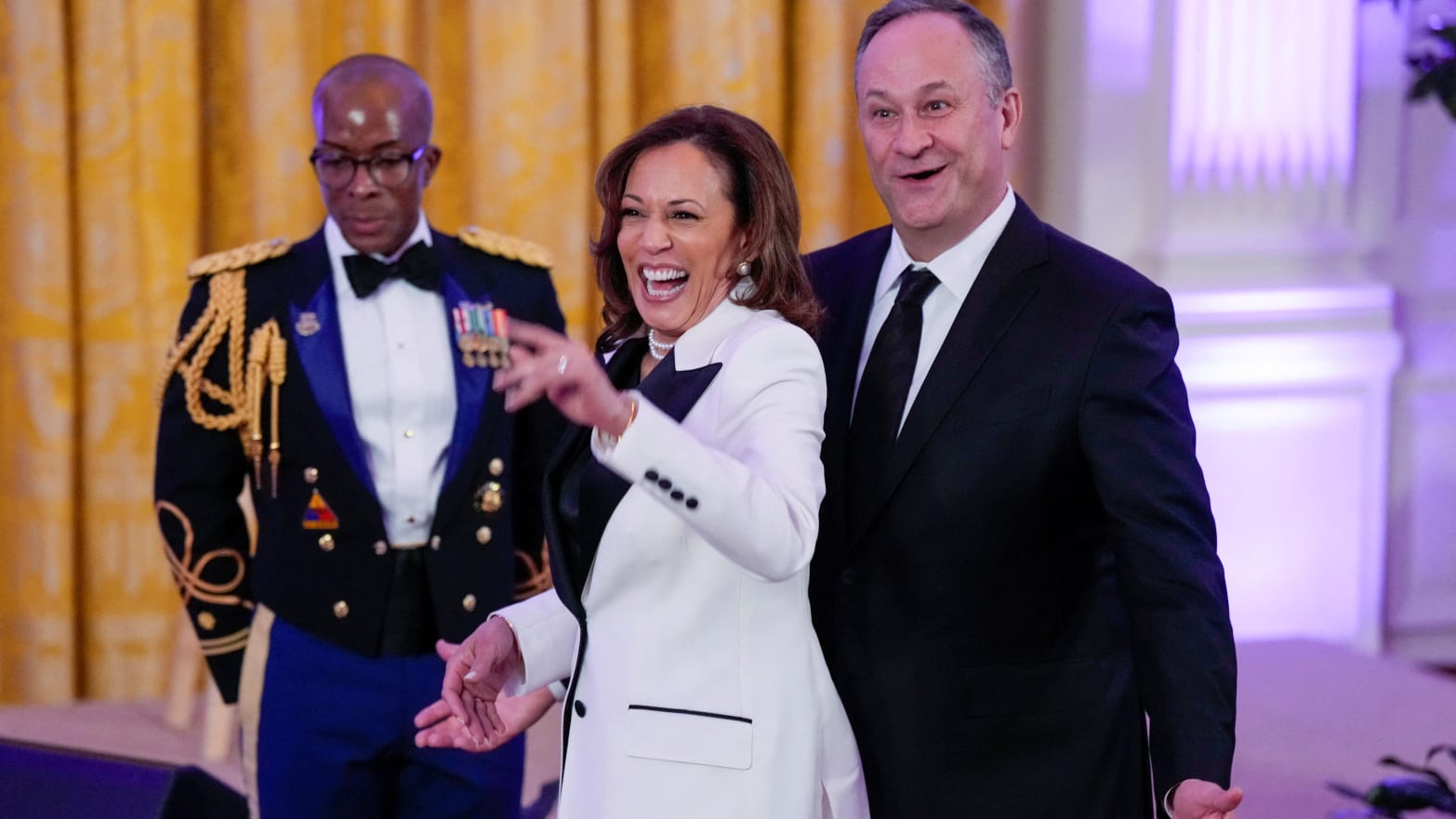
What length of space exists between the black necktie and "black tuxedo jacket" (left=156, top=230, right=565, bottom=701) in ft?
2.28

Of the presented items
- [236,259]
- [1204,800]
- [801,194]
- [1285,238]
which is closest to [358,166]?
[236,259]

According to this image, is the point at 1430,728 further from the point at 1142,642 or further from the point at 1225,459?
the point at 1142,642

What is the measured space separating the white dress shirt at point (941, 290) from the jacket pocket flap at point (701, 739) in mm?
443

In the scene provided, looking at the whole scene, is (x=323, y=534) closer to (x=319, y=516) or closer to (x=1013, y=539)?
(x=319, y=516)

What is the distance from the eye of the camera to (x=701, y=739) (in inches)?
57.5

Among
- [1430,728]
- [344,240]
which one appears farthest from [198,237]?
[1430,728]

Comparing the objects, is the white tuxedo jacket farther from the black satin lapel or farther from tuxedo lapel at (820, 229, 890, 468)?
tuxedo lapel at (820, 229, 890, 468)

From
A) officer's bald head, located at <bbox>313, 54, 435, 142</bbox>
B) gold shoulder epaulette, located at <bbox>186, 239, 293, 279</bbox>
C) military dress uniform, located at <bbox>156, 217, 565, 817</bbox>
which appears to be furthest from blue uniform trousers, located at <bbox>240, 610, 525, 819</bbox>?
officer's bald head, located at <bbox>313, 54, 435, 142</bbox>

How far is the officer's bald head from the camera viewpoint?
2.25 metres

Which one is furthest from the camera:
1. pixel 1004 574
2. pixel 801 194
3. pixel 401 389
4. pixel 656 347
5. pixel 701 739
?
pixel 801 194

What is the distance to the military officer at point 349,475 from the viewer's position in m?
2.15

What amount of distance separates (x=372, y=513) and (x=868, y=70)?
0.91 meters

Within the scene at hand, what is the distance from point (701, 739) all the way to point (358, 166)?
113cm

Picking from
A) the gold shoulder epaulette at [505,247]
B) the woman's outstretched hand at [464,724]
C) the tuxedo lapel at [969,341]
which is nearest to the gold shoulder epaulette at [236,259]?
the gold shoulder epaulette at [505,247]
